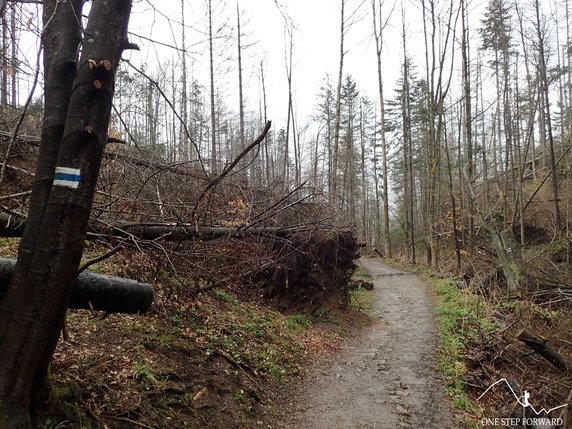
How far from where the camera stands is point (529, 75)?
1003 inches

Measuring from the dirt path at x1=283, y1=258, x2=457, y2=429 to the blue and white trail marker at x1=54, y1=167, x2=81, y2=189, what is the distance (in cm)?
382

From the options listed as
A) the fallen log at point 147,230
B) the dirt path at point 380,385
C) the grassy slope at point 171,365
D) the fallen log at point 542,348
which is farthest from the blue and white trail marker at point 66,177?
the fallen log at point 542,348

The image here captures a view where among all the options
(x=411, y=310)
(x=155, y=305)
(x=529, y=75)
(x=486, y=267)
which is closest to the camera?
(x=155, y=305)

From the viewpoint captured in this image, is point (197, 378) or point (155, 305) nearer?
point (197, 378)

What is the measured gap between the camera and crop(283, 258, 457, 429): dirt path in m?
4.82

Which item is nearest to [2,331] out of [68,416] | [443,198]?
[68,416]

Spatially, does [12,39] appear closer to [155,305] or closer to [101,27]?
[101,27]

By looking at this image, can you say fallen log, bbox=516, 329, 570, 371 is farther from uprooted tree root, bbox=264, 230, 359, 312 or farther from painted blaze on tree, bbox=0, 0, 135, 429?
painted blaze on tree, bbox=0, 0, 135, 429

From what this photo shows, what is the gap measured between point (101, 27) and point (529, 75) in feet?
98.7

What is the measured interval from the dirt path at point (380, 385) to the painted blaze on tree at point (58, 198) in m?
3.24

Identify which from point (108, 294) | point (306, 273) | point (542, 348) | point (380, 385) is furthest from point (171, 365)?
point (542, 348)

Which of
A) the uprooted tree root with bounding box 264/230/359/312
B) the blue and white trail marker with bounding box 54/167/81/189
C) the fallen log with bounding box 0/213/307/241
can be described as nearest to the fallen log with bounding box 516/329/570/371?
the uprooted tree root with bounding box 264/230/359/312

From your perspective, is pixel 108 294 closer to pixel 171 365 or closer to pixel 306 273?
pixel 171 365

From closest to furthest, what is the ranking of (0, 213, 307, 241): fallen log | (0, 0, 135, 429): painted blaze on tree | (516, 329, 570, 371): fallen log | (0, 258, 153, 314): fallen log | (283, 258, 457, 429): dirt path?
1. (0, 0, 135, 429): painted blaze on tree
2. (0, 258, 153, 314): fallen log
3. (0, 213, 307, 241): fallen log
4. (283, 258, 457, 429): dirt path
5. (516, 329, 570, 371): fallen log
